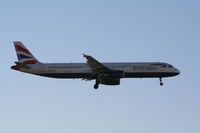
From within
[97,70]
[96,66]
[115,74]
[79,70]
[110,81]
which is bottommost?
[110,81]

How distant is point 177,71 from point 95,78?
14.5 m

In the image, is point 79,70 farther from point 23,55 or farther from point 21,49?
point 21,49

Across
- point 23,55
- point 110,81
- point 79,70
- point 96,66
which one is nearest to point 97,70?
point 96,66

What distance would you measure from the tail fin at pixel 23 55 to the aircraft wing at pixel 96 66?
34.5ft

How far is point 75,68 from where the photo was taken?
73062 millimetres

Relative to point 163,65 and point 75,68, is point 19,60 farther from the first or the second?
point 163,65

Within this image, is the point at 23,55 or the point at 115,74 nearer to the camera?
the point at 115,74

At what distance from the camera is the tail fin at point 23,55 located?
246 feet

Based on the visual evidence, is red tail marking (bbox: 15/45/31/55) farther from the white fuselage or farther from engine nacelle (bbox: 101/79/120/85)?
engine nacelle (bbox: 101/79/120/85)

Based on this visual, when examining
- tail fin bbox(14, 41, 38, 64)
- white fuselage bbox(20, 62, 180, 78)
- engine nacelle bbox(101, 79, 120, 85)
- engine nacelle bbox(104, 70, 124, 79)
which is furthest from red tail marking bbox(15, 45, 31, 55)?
engine nacelle bbox(104, 70, 124, 79)

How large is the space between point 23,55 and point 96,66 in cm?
1417

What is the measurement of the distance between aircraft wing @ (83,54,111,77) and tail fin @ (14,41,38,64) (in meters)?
10.5

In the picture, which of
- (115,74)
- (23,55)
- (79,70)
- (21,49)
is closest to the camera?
(115,74)

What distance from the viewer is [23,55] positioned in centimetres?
7619
